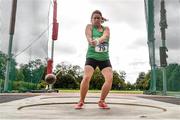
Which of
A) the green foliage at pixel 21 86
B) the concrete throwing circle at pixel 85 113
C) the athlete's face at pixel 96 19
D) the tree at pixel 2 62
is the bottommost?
the concrete throwing circle at pixel 85 113

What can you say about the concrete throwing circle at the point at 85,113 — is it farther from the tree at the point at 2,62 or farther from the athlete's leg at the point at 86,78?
the tree at the point at 2,62

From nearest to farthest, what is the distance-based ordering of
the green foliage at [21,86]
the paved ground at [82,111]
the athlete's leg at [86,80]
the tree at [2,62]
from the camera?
the paved ground at [82,111], the athlete's leg at [86,80], the tree at [2,62], the green foliage at [21,86]

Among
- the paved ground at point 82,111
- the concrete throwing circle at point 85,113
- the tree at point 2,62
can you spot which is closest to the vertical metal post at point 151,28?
the tree at point 2,62

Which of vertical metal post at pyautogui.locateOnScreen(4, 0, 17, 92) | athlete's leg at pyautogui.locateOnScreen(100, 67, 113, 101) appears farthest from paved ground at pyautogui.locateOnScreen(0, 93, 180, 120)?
vertical metal post at pyautogui.locateOnScreen(4, 0, 17, 92)

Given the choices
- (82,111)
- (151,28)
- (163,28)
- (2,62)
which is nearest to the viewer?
(82,111)

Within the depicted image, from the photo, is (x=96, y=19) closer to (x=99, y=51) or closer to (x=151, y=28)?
(x=99, y=51)

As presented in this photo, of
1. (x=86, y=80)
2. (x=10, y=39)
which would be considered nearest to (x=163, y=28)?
(x=10, y=39)

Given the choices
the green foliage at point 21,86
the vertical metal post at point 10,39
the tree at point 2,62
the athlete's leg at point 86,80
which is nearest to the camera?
the athlete's leg at point 86,80

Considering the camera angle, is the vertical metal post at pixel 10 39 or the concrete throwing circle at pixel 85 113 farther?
the vertical metal post at pixel 10 39

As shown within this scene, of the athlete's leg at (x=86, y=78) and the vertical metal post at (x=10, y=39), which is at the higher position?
the vertical metal post at (x=10, y=39)

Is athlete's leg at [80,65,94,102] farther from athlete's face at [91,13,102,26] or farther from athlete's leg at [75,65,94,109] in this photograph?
athlete's face at [91,13,102,26]

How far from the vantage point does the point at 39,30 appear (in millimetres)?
13922

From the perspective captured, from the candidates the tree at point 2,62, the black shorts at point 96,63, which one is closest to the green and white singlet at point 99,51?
the black shorts at point 96,63

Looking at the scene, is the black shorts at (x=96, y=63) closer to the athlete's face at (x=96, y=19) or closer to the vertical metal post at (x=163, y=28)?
the athlete's face at (x=96, y=19)
